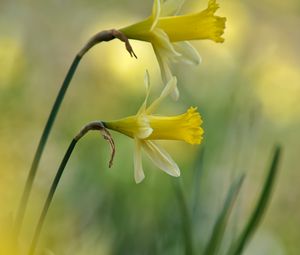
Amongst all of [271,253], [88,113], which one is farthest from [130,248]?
[88,113]

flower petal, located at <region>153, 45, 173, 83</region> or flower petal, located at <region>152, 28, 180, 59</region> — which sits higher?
flower petal, located at <region>152, 28, 180, 59</region>

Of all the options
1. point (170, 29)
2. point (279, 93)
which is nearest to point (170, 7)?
point (170, 29)

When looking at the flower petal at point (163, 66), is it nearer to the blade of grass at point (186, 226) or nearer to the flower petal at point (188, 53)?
the flower petal at point (188, 53)

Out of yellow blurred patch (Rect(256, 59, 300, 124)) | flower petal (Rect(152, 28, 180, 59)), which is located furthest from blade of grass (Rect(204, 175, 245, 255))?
yellow blurred patch (Rect(256, 59, 300, 124))

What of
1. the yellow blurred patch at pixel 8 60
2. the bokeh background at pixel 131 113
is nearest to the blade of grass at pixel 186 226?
the bokeh background at pixel 131 113

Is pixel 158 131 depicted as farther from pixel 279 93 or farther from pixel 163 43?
pixel 279 93

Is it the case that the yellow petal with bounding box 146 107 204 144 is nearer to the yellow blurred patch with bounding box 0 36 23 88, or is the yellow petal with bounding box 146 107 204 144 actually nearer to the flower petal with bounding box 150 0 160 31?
the flower petal with bounding box 150 0 160 31

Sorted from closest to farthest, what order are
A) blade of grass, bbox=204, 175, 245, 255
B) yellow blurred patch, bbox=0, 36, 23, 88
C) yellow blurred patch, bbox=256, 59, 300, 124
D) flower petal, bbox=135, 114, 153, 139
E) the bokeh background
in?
1. flower petal, bbox=135, 114, 153, 139
2. blade of grass, bbox=204, 175, 245, 255
3. the bokeh background
4. yellow blurred patch, bbox=0, 36, 23, 88
5. yellow blurred patch, bbox=256, 59, 300, 124
